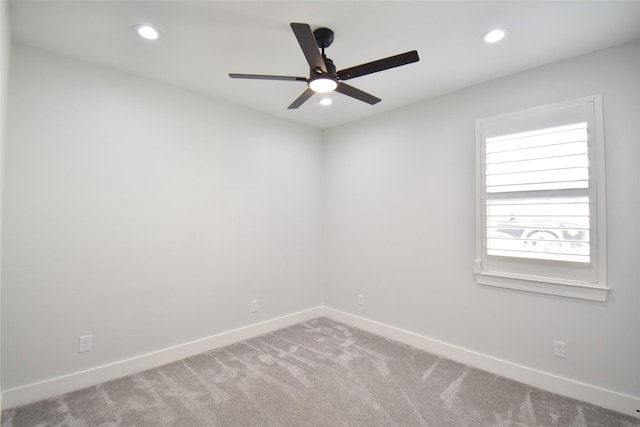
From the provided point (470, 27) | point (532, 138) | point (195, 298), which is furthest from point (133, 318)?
point (532, 138)

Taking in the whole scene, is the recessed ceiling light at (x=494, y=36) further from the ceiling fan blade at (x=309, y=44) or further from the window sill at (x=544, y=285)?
the window sill at (x=544, y=285)

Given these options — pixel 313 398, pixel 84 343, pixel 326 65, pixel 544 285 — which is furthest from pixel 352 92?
pixel 84 343

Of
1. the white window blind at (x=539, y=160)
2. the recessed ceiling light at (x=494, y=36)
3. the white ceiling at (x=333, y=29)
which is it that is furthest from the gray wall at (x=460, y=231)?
the recessed ceiling light at (x=494, y=36)

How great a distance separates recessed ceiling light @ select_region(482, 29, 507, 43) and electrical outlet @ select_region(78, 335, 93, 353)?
12.6 ft

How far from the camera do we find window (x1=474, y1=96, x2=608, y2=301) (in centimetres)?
232

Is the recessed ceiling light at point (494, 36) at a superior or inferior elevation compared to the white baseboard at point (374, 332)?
superior

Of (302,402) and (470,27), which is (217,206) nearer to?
(302,402)

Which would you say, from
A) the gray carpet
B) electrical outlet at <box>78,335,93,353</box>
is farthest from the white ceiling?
the gray carpet

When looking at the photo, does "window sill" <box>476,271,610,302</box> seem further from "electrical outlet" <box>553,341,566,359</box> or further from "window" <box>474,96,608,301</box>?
"electrical outlet" <box>553,341,566,359</box>

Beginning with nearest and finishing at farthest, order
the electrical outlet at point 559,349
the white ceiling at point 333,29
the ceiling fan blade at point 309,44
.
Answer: the ceiling fan blade at point 309,44, the white ceiling at point 333,29, the electrical outlet at point 559,349

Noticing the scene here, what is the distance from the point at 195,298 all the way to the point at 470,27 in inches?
131

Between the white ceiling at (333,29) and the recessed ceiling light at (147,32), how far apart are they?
0.04 meters

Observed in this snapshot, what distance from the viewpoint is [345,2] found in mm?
1849

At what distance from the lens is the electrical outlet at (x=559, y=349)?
2431 millimetres
